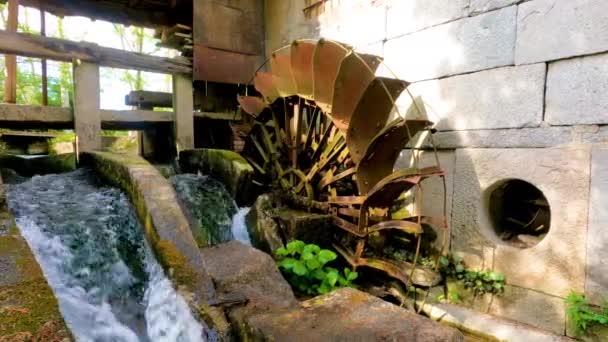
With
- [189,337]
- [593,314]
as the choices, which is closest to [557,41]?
[593,314]

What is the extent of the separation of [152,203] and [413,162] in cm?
300

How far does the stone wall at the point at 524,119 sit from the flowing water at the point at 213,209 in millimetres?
2576

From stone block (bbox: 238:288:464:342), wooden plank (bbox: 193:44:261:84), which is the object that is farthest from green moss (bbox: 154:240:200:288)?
wooden plank (bbox: 193:44:261:84)

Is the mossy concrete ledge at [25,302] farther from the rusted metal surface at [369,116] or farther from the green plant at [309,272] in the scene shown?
the rusted metal surface at [369,116]

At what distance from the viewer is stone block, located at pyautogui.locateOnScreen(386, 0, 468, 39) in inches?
153

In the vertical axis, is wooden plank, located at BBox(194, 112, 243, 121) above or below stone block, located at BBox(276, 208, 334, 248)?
above

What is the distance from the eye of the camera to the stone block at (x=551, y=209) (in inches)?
117

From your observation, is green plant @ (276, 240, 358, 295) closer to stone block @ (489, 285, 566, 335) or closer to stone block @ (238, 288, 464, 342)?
stone block @ (238, 288, 464, 342)

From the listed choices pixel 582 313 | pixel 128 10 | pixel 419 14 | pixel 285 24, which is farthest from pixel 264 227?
pixel 128 10

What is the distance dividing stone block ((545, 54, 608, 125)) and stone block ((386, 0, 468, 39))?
47.5 inches

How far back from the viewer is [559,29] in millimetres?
3092

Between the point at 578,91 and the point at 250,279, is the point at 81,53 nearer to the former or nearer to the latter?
the point at 250,279

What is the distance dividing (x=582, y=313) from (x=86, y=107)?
658 centimetres

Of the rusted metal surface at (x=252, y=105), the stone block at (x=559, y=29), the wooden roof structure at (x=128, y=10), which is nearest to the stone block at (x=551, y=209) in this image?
the stone block at (x=559, y=29)
